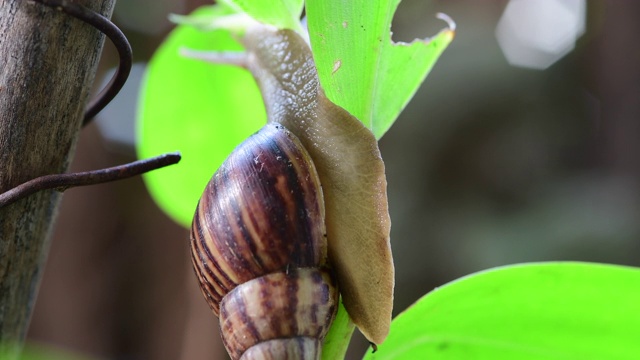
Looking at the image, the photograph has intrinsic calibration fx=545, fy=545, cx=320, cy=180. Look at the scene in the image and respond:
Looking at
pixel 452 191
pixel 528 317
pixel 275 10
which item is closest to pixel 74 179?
pixel 275 10

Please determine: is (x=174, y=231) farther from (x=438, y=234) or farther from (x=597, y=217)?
(x=597, y=217)

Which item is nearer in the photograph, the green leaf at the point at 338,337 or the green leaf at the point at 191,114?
the green leaf at the point at 338,337

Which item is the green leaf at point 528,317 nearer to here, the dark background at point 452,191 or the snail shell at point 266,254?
the snail shell at point 266,254

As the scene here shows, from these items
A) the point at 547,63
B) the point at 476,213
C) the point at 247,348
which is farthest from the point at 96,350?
the point at 547,63

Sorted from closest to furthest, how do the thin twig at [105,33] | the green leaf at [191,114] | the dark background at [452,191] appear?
the thin twig at [105,33] → the green leaf at [191,114] → the dark background at [452,191]

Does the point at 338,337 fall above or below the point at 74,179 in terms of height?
below

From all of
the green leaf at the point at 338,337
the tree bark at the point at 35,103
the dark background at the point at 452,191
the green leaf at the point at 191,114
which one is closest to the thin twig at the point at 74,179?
the tree bark at the point at 35,103

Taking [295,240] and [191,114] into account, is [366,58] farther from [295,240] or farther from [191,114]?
[191,114]
